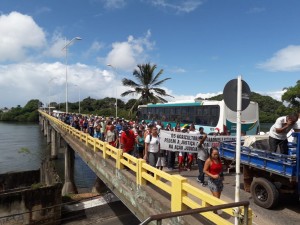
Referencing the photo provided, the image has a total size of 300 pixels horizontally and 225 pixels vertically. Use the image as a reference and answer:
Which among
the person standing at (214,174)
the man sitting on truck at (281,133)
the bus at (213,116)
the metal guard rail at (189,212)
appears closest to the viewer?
the metal guard rail at (189,212)

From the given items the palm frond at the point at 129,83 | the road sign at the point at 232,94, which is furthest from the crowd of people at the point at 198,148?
the palm frond at the point at 129,83

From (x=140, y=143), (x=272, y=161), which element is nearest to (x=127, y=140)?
(x=140, y=143)

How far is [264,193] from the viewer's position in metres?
6.62

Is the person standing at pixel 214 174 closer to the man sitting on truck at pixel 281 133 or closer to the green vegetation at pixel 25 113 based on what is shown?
the man sitting on truck at pixel 281 133

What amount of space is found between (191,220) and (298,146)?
8.88 ft

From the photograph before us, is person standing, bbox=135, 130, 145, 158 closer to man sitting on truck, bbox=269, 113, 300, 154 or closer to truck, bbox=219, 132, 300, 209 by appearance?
truck, bbox=219, 132, 300, 209

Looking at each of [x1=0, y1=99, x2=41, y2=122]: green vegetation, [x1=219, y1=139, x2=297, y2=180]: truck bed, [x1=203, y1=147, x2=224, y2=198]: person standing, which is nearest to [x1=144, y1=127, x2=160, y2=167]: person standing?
[x1=219, y1=139, x2=297, y2=180]: truck bed

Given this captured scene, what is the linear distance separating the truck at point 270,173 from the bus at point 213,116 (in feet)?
18.9

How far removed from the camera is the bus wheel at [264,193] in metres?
6.23

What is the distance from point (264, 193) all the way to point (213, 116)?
31.6ft

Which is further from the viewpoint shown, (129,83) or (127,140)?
(129,83)

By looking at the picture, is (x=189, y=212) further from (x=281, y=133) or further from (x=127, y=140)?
(x=127, y=140)

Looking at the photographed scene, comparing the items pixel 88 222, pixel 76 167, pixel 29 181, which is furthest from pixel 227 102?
pixel 76 167

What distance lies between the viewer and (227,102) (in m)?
4.75
